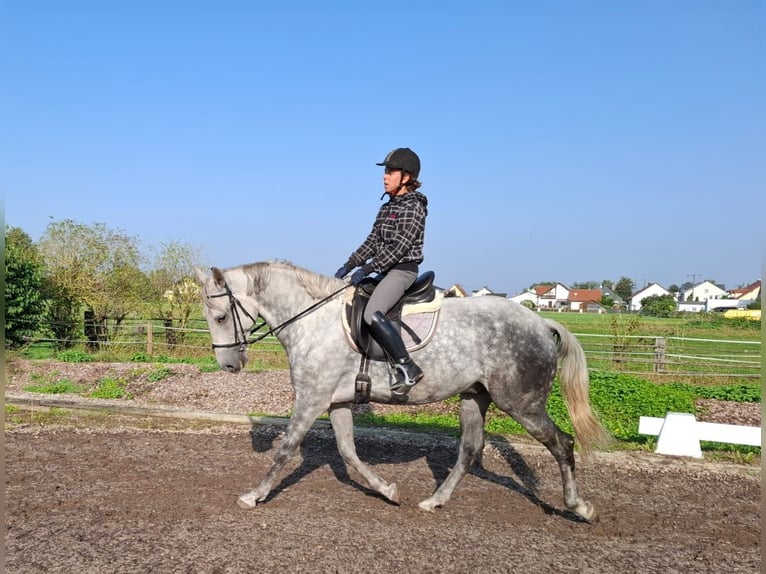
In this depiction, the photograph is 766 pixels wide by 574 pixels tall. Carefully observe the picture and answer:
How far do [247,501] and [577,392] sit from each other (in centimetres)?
338

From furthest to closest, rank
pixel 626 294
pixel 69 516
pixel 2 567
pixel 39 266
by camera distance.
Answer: pixel 626 294
pixel 39 266
pixel 69 516
pixel 2 567

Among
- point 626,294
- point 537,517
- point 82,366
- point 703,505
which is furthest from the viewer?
point 626,294

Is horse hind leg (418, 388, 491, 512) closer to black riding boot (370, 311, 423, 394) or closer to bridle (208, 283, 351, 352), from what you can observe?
black riding boot (370, 311, 423, 394)

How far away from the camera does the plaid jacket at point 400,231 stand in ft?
17.1

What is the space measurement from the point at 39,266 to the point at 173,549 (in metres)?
16.5

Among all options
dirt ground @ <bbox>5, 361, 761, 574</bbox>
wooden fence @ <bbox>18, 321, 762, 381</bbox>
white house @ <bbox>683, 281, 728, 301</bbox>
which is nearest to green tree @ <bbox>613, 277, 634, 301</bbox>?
white house @ <bbox>683, 281, 728, 301</bbox>

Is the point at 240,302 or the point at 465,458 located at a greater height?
the point at 240,302

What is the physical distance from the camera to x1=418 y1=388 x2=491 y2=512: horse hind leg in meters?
5.57

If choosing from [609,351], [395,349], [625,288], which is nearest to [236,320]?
[395,349]

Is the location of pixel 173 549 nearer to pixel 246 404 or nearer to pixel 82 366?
pixel 246 404

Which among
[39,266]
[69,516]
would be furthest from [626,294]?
[69,516]

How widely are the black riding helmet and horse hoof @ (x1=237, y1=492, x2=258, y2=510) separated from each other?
3.41 meters

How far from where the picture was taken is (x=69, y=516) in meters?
4.98

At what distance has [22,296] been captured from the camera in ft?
54.4
